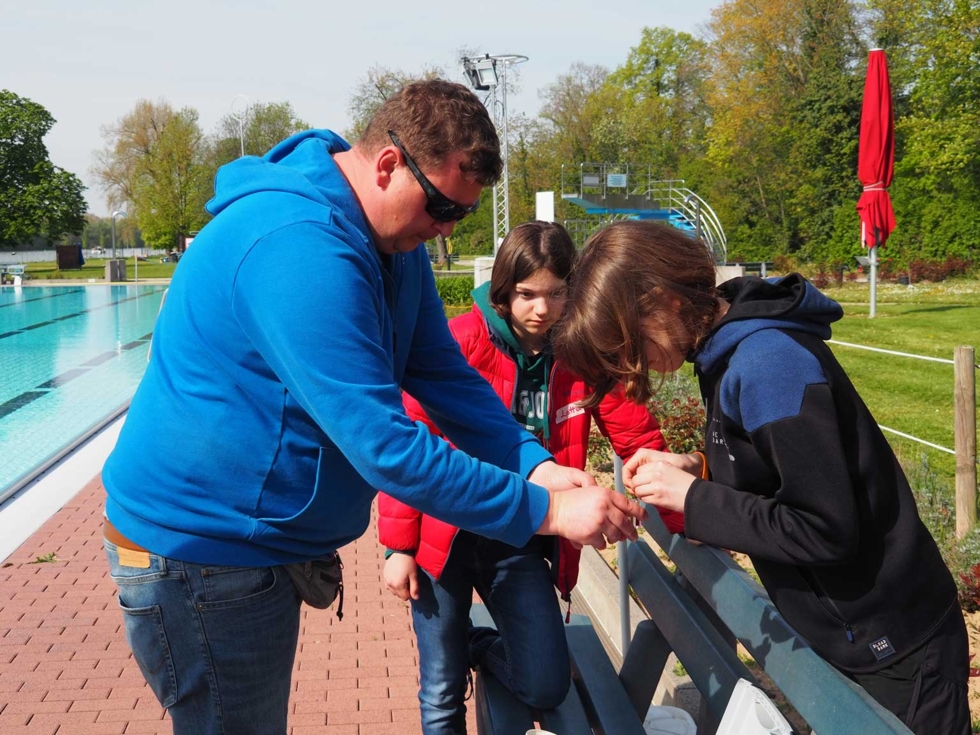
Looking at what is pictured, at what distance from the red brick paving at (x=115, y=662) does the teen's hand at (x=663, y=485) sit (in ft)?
6.84

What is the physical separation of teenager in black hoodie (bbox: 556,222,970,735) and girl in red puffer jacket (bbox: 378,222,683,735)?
54cm

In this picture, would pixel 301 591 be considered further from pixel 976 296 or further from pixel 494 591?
pixel 976 296

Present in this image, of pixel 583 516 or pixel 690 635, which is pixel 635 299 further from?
pixel 690 635

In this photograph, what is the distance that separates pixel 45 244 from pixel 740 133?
5531 centimetres

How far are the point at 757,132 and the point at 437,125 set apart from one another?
46936 millimetres

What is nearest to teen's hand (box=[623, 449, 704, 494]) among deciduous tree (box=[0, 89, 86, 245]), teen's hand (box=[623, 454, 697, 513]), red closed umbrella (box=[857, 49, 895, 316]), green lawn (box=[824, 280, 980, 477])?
teen's hand (box=[623, 454, 697, 513])

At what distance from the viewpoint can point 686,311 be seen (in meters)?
2.04

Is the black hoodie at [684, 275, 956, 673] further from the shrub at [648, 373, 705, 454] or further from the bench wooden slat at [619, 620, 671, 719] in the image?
the shrub at [648, 373, 705, 454]

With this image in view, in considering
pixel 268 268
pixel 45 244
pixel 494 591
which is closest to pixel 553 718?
pixel 494 591

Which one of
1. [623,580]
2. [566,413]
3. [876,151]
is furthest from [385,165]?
[876,151]

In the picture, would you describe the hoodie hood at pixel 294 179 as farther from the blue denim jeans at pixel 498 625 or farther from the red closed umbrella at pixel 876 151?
the red closed umbrella at pixel 876 151

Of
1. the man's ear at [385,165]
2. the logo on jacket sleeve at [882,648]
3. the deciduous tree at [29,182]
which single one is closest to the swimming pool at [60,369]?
the man's ear at [385,165]

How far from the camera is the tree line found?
105 feet

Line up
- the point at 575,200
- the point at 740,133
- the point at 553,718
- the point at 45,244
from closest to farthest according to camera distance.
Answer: the point at 553,718 → the point at 575,200 → the point at 740,133 → the point at 45,244
